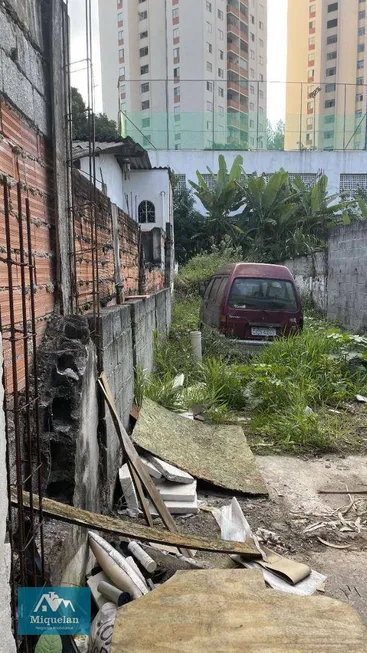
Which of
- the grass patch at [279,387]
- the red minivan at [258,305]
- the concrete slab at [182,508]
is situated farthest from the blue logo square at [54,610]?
the red minivan at [258,305]

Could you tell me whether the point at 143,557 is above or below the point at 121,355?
below

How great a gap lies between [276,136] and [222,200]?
9.08 m

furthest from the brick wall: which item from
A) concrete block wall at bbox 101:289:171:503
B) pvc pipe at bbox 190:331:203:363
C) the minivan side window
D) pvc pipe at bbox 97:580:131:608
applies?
the minivan side window

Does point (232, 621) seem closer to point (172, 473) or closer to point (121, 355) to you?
point (172, 473)

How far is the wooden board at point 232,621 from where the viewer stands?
170 centimetres

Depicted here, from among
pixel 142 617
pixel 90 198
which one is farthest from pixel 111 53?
pixel 142 617

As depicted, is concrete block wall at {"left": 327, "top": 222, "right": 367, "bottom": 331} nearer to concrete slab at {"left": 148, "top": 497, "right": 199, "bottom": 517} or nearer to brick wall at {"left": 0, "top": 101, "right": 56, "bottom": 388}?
concrete slab at {"left": 148, "top": 497, "right": 199, "bottom": 517}

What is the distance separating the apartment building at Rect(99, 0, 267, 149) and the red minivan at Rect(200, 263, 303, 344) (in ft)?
104

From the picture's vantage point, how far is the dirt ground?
286 centimetres

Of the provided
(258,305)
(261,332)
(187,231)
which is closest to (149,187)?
(187,231)

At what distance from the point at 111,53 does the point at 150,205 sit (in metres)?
41.2

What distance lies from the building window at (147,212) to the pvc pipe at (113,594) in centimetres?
1531

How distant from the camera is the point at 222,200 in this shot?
18984 millimetres

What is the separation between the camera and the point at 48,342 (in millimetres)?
2729
